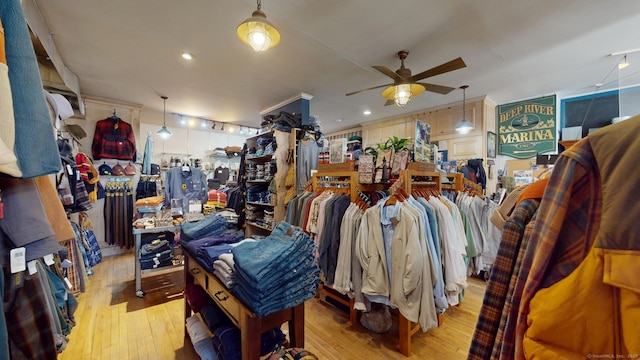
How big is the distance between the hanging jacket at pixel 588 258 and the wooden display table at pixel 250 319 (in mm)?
916

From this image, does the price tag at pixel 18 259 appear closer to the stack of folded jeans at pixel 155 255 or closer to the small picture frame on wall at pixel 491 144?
the stack of folded jeans at pixel 155 255

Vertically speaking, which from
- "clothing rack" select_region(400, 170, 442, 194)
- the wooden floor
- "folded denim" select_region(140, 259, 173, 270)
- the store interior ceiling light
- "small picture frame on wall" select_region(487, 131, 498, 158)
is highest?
the store interior ceiling light

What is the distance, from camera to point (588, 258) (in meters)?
0.48

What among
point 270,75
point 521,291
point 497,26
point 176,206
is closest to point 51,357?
point 521,291

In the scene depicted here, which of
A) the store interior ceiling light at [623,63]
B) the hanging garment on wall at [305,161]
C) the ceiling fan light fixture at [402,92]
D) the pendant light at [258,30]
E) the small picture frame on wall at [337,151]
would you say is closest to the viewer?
the pendant light at [258,30]

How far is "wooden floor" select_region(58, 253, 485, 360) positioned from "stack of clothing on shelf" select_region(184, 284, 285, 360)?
1.57ft

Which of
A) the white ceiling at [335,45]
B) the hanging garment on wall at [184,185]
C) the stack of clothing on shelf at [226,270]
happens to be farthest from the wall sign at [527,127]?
the hanging garment on wall at [184,185]

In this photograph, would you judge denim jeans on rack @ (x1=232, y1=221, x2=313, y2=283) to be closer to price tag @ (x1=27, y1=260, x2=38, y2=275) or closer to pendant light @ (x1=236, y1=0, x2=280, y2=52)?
price tag @ (x1=27, y1=260, x2=38, y2=275)

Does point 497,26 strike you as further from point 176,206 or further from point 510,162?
point 176,206

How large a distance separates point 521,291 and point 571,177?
300mm

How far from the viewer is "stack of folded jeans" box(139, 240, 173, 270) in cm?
281

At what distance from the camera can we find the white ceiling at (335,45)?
2285mm

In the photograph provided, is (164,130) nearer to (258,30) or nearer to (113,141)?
(113,141)

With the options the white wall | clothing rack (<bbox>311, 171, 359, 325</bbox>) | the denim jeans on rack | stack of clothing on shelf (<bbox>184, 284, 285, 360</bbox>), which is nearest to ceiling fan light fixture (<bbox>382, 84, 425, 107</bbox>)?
clothing rack (<bbox>311, 171, 359, 325</bbox>)
